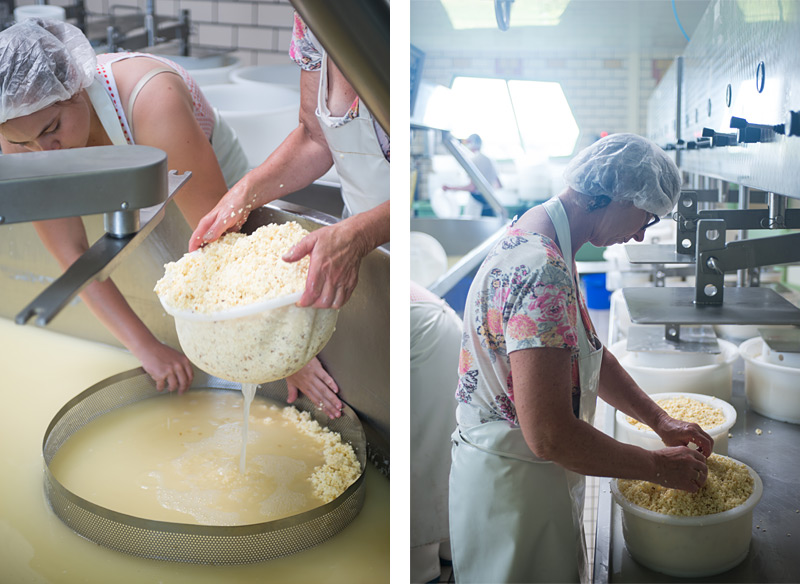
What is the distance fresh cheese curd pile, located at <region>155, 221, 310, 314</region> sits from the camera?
104 centimetres

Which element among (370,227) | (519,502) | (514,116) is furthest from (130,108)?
(519,502)

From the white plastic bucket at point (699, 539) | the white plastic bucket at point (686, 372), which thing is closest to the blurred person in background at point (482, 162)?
the white plastic bucket at point (686, 372)

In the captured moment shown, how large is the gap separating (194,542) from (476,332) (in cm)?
54

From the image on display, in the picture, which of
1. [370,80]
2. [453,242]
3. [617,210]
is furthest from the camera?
[453,242]

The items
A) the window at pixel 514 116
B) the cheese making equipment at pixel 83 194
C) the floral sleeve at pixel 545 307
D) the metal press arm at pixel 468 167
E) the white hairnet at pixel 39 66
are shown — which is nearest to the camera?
the cheese making equipment at pixel 83 194

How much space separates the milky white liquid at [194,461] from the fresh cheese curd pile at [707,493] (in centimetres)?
50

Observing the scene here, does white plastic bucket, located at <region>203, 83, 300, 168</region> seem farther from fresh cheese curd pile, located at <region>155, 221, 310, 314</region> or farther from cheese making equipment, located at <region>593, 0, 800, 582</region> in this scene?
cheese making equipment, located at <region>593, 0, 800, 582</region>

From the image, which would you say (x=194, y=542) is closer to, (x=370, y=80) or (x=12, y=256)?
(x=12, y=256)

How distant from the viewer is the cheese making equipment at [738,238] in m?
0.99

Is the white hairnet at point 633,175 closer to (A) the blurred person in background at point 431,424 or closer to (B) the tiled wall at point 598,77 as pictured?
(B) the tiled wall at point 598,77

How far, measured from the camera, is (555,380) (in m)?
1.04

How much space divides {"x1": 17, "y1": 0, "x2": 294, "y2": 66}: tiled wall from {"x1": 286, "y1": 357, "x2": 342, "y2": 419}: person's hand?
1.68 feet

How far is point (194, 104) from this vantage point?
110cm

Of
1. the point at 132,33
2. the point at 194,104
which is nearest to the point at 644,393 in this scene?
the point at 194,104
